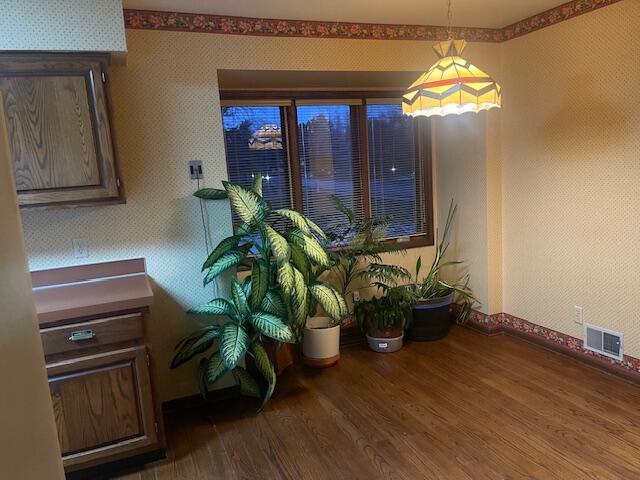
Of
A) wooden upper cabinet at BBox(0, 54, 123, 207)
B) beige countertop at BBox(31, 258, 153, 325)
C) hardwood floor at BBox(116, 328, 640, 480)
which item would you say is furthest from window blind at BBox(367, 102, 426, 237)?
wooden upper cabinet at BBox(0, 54, 123, 207)

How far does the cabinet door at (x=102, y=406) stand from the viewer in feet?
7.21

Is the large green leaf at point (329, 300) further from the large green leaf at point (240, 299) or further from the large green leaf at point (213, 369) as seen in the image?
the large green leaf at point (213, 369)

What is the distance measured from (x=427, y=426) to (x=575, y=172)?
1866 millimetres

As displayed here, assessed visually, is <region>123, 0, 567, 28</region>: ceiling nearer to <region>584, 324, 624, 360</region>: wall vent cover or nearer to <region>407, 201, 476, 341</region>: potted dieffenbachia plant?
<region>407, 201, 476, 341</region>: potted dieffenbachia plant

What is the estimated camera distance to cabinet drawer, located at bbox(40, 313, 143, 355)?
214cm

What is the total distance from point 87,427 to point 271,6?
2381 mm

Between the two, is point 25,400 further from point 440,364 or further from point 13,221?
point 440,364

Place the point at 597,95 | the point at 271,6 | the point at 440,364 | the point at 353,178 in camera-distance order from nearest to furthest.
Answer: the point at 271,6
the point at 597,95
the point at 440,364
the point at 353,178

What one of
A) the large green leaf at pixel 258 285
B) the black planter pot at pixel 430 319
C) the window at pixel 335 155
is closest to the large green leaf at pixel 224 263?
the large green leaf at pixel 258 285

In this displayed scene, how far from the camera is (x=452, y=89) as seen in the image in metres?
2.01

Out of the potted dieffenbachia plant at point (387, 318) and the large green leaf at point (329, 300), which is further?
the potted dieffenbachia plant at point (387, 318)

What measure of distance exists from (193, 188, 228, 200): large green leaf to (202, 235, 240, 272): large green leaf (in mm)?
243

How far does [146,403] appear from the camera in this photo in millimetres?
2346

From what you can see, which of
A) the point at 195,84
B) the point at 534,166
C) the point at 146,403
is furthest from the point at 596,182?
the point at 146,403
